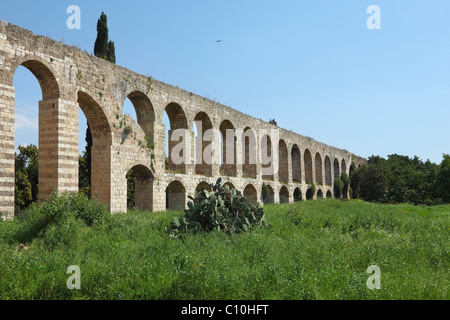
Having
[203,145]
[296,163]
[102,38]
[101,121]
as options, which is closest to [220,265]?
[101,121]

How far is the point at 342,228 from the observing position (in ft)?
31.0

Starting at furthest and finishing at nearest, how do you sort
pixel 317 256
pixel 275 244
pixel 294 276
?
pixel 275 244 → pixel 317 256 → pixel 294 276

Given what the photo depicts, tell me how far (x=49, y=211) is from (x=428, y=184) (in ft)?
106

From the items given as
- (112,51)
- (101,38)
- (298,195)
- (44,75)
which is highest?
(101,38)

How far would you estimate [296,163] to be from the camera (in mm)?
28484

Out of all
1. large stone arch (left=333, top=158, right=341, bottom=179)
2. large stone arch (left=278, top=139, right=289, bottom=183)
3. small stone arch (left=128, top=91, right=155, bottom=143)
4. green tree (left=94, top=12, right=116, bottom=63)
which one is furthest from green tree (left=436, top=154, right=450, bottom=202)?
green tree (left=94, top=12, right=116, bottom=63)

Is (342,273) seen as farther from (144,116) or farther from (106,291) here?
(144,116)

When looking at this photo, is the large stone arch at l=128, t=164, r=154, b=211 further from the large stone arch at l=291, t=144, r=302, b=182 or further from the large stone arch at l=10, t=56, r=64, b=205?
the large stone arch at l=291, t=144, r=302, b=182

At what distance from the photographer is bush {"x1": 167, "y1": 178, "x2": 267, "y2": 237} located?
25.8 ft

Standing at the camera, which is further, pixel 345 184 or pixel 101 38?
pixel 345 184

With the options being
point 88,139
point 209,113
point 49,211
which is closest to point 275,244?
point 49,211

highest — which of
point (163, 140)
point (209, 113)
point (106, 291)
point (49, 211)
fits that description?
point (209, 113)

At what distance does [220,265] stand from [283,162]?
845 inches

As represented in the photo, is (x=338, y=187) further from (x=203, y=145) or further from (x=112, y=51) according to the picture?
(x=112, y=51)
